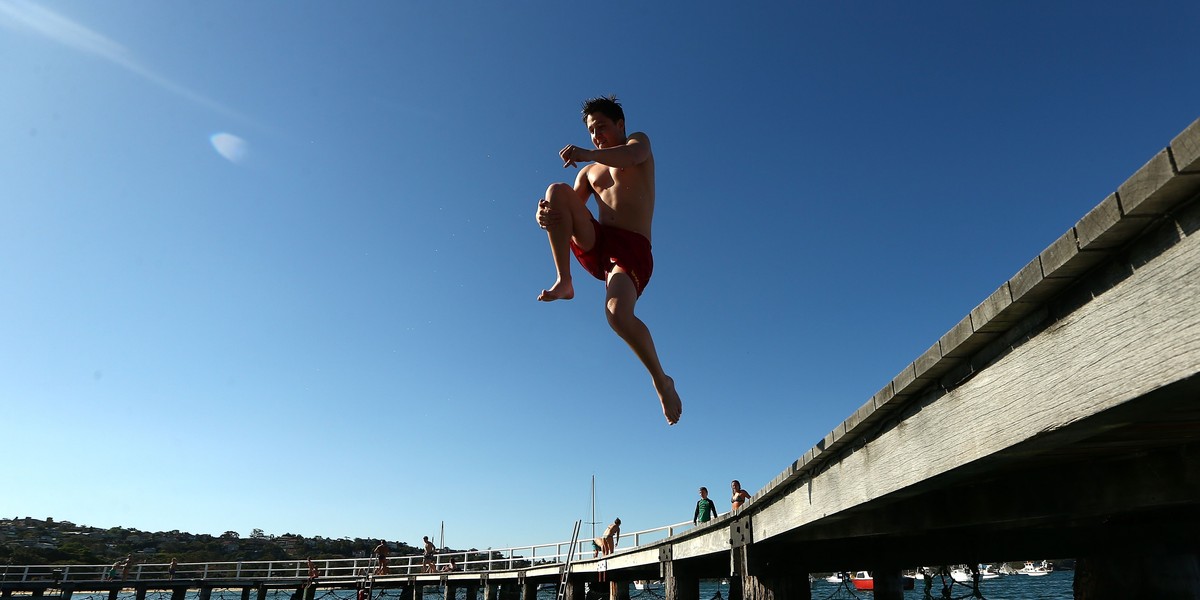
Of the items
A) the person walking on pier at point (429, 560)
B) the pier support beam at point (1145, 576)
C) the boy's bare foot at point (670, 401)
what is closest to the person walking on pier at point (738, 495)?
the pier support beam at point (1145, 576)

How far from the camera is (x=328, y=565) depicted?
31.2m

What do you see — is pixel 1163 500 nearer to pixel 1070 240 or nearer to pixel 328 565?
pixel 1070 240

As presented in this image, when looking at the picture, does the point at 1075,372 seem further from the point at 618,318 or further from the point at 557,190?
the point at 557,190

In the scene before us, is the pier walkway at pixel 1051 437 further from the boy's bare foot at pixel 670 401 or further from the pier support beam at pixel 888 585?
the pier support beam at pixel 888 585

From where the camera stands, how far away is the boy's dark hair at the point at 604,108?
11.3ft

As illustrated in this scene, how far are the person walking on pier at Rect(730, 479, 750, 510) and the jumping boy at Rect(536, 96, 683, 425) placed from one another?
7.58 metres

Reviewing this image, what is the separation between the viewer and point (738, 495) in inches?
448

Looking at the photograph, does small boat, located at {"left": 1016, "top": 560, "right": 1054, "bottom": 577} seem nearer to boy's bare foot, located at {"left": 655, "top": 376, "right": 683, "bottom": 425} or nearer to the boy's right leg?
boy's bare foot, located at {"left": 655, "top": 376, "right": 683, "bottom": 425}

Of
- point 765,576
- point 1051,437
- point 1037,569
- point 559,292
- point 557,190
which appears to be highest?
point 557,190

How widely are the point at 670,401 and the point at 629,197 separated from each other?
976mm

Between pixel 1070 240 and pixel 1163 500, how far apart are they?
4118mm

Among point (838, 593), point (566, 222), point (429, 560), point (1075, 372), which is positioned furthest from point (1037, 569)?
point (566, 222)

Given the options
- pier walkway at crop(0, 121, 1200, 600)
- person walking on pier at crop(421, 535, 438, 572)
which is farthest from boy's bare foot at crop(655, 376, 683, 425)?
person walking on pier at crop(421, 535, 438, 572)

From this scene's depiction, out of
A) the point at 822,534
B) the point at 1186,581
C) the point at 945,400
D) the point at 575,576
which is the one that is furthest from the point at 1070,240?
the point at 575,576
